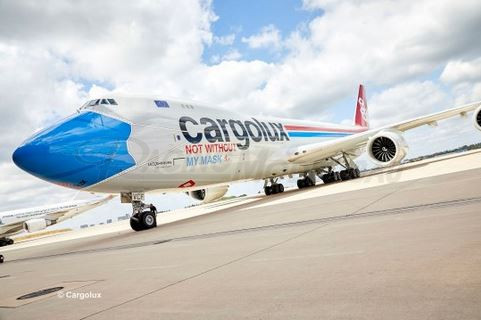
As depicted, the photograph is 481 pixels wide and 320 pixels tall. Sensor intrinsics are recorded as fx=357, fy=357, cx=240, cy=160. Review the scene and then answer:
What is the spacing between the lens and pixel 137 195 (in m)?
11.4

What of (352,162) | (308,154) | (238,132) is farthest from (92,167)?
(352,162)

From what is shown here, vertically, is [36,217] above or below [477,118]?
above

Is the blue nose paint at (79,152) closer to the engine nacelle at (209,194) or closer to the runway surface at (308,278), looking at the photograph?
the runway surface at (308,278)

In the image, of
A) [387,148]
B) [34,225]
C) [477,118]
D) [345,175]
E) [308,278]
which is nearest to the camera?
[308,278]

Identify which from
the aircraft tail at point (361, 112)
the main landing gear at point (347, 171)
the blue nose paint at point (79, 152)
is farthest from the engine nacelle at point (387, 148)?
the aircraft tail at point (361, 112)

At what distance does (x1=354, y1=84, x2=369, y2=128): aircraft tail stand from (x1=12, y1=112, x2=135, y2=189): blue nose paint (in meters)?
22.5

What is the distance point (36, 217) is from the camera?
31.2 m

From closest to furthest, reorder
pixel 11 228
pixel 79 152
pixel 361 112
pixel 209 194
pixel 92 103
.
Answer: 1. pixel 79 152
2. pixel 92 103
3. pixel 209 194
4. pixel 11 228
5. pixel 361 112

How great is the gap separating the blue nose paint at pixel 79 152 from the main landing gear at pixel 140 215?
138cm

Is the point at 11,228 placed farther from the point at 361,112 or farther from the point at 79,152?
the point at 361,112

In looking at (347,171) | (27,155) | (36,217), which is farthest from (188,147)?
(36,217)

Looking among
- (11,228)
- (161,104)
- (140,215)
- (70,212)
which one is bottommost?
(140,215)

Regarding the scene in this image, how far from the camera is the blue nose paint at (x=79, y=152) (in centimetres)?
912

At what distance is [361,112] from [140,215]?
2333 cm
